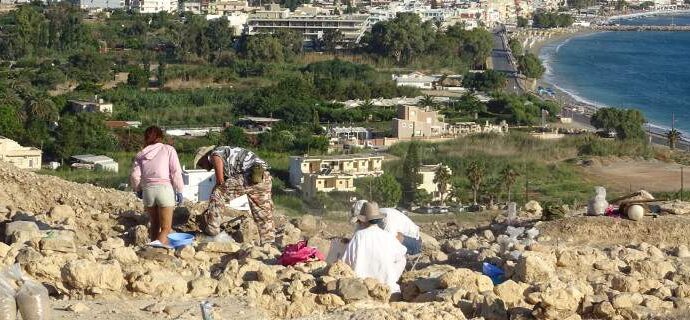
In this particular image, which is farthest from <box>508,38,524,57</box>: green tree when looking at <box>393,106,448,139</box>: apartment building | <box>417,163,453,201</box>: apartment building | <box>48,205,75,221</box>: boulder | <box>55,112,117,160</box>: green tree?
<box>48,205,75,221</box>: boulder

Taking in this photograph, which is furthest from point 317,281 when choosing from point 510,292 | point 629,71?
point 629,71

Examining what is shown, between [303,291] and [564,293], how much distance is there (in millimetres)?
1346

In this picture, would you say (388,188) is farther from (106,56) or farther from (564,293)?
(106,56)

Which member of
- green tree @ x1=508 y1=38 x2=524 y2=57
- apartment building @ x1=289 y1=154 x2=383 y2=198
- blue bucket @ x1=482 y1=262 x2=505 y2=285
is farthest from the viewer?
green tree @ x1=508 y1=38 x2=524 y2=57

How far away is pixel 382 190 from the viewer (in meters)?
22.9

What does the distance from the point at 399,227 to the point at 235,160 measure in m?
1.46

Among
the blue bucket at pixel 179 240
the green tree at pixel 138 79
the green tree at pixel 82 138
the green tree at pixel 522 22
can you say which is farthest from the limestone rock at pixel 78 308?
the green tree at pixel 522 22

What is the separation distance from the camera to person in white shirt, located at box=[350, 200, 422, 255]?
7.74m

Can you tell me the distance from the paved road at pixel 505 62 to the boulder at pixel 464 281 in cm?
4309

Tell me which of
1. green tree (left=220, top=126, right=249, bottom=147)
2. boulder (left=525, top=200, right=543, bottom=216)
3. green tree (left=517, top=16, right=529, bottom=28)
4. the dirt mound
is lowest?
green tree (left=220, top=126, right=249, bottom=147)

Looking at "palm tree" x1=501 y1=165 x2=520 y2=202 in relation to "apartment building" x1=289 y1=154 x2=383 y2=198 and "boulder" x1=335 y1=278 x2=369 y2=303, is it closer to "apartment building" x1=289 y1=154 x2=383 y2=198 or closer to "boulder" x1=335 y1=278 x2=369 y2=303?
"apartment building" x1=289 y1=154 x2=383 y2=198

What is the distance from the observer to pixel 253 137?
1307 inches

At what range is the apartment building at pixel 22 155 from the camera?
25.9m

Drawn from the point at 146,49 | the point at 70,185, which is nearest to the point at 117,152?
the point at 70,185
